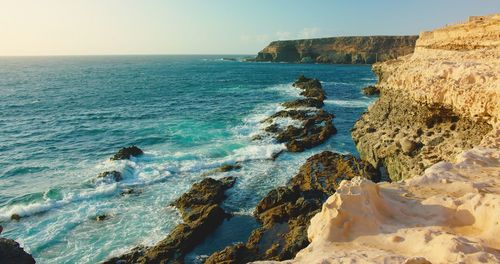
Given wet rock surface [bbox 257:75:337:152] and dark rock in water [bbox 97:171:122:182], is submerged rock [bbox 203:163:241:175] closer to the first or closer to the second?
wet rock surface [bbox 257:75:337:152]

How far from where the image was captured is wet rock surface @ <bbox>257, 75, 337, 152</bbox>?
28.5 m

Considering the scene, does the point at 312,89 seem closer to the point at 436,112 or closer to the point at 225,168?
the point at 225,168

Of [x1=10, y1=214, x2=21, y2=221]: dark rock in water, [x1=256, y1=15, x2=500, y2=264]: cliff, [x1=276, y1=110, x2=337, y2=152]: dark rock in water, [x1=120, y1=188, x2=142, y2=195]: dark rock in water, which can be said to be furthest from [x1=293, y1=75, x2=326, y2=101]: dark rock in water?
[x1=10, y1=214, x2=21, y2=221]: dark rock in water

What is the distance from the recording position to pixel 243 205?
18.8 metres

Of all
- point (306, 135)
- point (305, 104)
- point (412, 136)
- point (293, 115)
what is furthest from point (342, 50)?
point (412, 136)

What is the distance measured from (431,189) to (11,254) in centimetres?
1404

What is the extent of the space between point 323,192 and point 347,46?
450ft

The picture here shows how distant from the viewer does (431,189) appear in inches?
344

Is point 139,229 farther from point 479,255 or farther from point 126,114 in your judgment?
point 126,114

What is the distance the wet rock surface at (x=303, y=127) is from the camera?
28534 millimetres

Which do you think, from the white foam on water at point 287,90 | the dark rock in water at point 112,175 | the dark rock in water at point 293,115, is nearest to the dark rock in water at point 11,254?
the dark rock in water at point 112,175

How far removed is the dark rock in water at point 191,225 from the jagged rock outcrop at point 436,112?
897 centimetres

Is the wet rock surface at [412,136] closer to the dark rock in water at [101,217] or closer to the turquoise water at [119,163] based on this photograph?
the turquoise water at [119,163]

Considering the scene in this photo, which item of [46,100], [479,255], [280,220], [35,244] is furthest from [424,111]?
[46,100]
